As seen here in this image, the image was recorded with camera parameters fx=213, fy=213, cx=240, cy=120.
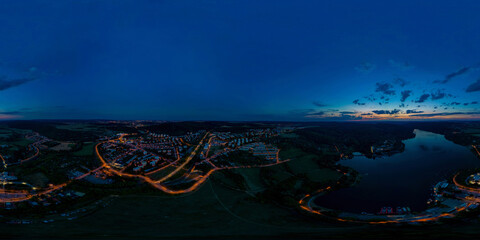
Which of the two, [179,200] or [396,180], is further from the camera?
[396,180]

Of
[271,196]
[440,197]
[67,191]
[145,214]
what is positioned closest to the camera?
[145,214]

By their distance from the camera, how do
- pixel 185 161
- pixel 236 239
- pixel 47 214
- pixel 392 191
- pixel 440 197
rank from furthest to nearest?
1. pixel 185 161
2. pixel 392 191
3. pixel 440 197
4. pixel 47 214
5. pixel 236 239

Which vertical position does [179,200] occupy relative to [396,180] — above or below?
above

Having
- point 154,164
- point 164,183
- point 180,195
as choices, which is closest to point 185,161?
point 154,164

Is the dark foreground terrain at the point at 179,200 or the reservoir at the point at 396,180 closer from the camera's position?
the dark foreground terrain at the point at 179,200

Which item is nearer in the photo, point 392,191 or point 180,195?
point 180,195

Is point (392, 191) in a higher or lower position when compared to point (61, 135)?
lower

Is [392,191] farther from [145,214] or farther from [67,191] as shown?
[67,191]

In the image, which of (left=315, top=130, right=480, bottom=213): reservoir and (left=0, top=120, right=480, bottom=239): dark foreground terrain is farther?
(left=315, top=130, right=480, bottom=213): reservoir
